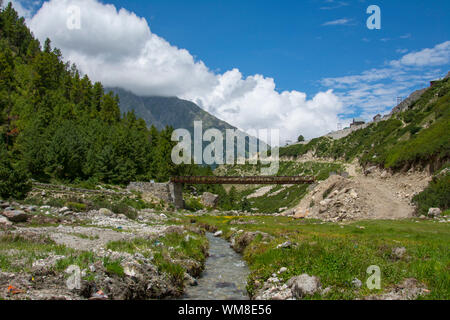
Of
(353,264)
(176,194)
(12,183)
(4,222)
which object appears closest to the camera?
(353,264)

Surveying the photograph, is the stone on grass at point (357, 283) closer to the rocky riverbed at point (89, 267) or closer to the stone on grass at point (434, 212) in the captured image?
the rocky riverbed at point (89, 267)

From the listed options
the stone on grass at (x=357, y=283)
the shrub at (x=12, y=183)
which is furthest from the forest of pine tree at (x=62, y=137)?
the stone on grass at (x=357, y=283)

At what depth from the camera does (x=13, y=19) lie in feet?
441

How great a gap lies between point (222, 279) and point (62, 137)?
48734 millimetres

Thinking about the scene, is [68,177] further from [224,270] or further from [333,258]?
[333,258]

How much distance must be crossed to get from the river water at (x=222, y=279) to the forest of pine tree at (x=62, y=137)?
80.6ft

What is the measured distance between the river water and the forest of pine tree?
24.6 meters

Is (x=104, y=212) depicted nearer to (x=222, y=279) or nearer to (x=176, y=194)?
(x=222, y=279)

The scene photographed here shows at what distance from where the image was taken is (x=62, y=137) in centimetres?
5647

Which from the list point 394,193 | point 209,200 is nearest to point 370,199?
point 394,193

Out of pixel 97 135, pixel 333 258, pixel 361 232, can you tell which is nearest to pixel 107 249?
pixel 333 258

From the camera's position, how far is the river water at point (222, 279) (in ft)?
48.3

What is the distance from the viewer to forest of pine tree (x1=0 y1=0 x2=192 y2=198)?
5178 cm
